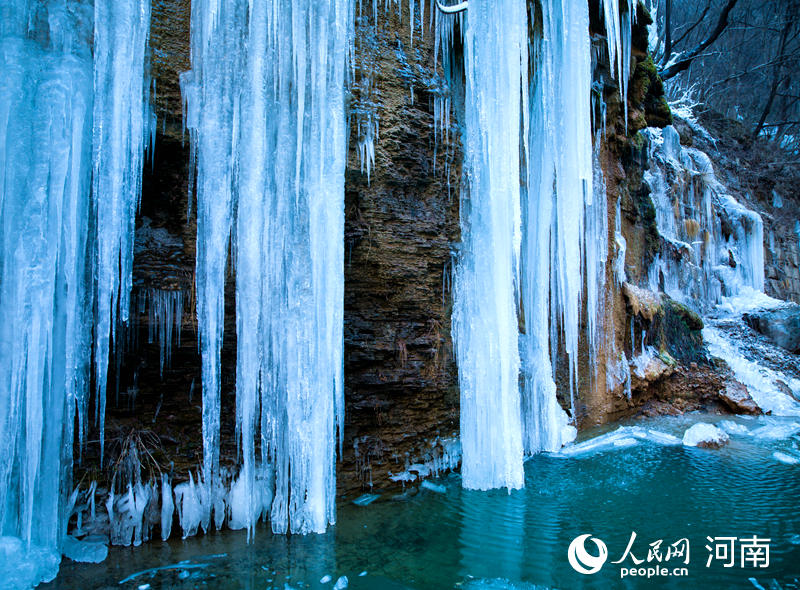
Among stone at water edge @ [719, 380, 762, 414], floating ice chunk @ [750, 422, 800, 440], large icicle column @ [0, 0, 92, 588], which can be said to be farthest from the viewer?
stone at water edge @ [719, 380, 762, 414]

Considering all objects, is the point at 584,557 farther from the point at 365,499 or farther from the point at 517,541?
the point at 365,499

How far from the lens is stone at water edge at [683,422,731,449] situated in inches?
236

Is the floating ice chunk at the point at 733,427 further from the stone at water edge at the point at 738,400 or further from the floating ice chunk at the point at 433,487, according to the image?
the floating ice chunk at the point at 433,487

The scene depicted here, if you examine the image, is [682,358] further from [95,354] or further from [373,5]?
[95,354]

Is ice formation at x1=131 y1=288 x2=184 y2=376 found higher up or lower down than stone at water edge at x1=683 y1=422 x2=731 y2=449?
higher up

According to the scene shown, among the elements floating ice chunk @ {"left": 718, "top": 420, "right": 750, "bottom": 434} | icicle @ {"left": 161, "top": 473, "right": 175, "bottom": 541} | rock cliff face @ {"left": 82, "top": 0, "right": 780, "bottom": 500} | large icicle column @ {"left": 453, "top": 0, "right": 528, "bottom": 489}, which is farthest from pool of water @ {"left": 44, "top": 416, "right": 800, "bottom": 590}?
floating ice chunk @ {"left": 718, "top": 420, "right": 750, "bottom": 434}

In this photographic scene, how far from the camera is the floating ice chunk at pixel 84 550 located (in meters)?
3.26

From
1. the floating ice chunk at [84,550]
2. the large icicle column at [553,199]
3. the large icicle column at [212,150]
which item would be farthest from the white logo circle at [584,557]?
the floating ice chunk at [84,550]

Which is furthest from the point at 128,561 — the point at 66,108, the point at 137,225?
the point at 66,108

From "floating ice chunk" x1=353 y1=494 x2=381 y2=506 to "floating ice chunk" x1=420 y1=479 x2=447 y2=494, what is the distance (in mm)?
488

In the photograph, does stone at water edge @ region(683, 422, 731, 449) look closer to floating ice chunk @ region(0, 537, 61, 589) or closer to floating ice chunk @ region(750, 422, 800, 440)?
floating ice chunk @ region(750, 422, 800, 440)

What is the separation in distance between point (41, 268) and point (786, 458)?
7085 mm

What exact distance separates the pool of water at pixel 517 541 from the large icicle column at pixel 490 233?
21.0 inches

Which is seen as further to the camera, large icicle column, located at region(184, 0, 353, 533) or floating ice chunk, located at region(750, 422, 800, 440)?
floating ice chunk, located at region(750, 422, 800, 440)
